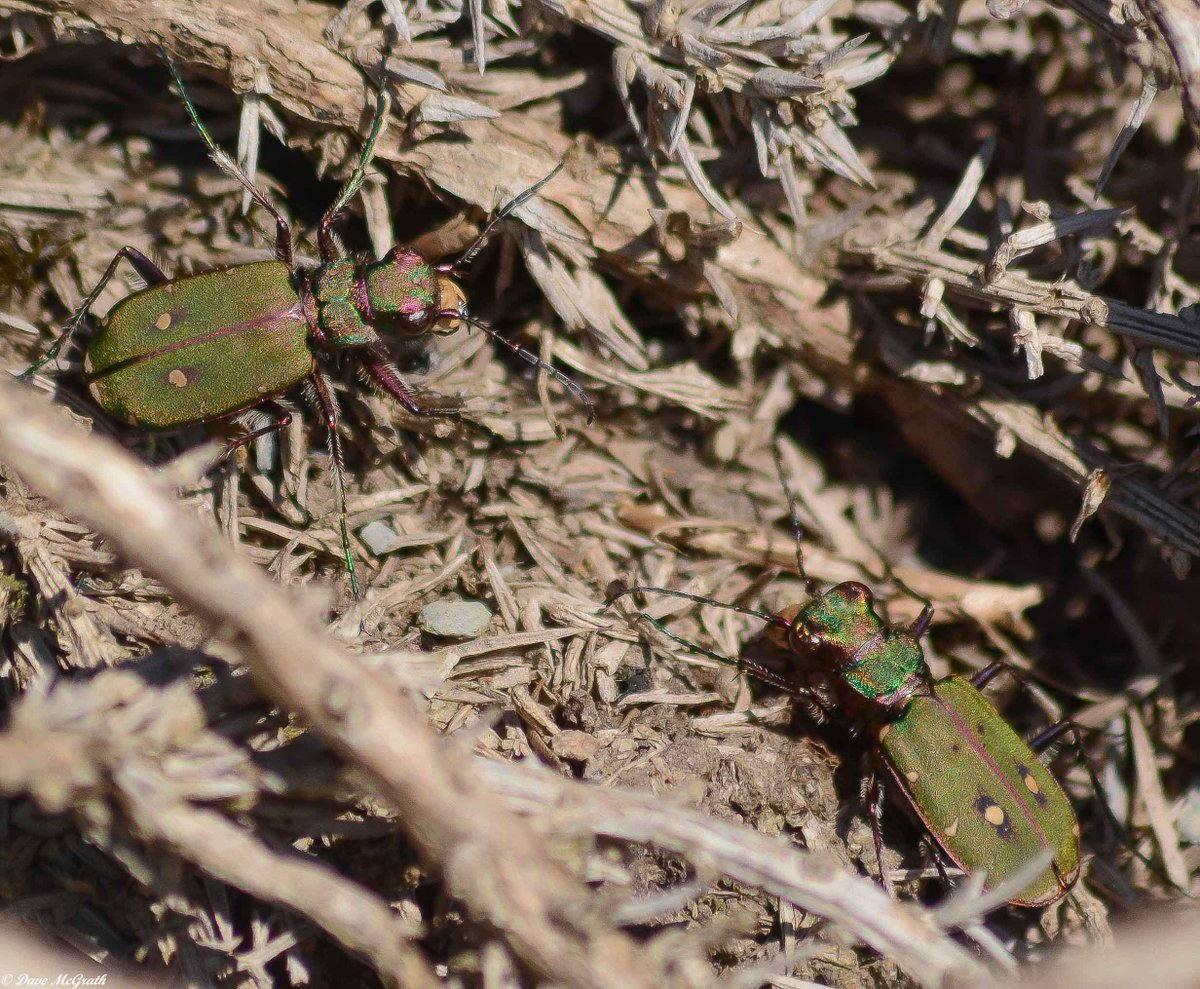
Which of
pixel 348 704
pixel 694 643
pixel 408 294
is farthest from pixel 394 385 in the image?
pixel 348 704

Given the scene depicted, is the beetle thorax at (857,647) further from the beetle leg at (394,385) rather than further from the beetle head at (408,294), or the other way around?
the beetle head at (408,294)

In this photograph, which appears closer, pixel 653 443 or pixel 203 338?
pixel 203 338

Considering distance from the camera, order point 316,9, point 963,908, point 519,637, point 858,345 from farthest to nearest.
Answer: point 858,345
point 316,9
point 519,637
point 963,908

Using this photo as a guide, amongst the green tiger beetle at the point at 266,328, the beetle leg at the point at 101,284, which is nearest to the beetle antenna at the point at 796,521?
the green tiger beetle at the point at 266,328

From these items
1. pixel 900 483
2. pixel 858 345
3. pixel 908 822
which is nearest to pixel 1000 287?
pixel 858 345

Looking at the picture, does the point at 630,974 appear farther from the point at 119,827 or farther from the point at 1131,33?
the point at 1131,33

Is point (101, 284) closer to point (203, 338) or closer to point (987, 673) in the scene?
point (203, 338)

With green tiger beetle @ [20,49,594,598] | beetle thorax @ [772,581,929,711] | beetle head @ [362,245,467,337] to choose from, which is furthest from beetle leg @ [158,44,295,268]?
beetle thorax @ [772,581,929,711]
